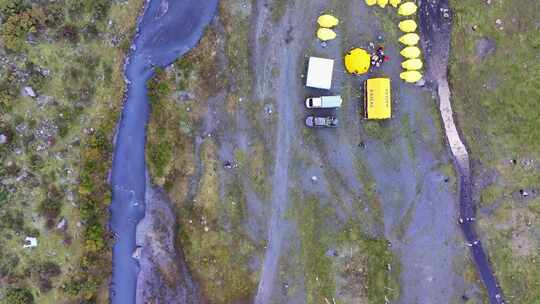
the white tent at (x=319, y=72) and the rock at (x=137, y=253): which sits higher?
the white tent at (x=319, y=72)

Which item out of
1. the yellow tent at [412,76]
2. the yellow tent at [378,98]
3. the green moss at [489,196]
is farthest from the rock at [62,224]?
the green moss at [489,196]

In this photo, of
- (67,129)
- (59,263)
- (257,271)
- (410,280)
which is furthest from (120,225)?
(410,280)

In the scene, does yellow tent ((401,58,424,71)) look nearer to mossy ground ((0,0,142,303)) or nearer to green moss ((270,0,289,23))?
green moss ((270,0,289,23))

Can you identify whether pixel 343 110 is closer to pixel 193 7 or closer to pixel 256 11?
pixel 256 11

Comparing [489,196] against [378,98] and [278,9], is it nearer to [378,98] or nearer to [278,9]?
[378,98]

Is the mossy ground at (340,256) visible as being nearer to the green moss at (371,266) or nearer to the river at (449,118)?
the green moss at (371,266)
